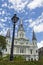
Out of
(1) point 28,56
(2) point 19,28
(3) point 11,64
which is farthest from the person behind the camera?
(2) point 19,28

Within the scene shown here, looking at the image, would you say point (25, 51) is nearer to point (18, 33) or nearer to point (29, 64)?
point (18, 33)

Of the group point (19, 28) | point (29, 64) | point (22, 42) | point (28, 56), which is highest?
point (19, 28)

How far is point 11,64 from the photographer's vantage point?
65.5 feet

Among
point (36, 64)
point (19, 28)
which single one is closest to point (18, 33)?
point (19, 28)

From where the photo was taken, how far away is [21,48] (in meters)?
109

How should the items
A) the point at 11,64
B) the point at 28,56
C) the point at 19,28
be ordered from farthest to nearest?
the point at 19,28
the point at 28,56
the point at 11,64

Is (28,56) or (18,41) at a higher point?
(18,41)

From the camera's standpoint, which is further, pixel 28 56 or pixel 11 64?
pixel 28 56

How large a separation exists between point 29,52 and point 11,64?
9022 centimetres

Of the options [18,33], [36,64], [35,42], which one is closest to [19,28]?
[18,33]

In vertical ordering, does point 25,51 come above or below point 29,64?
above

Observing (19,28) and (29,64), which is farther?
(19,28)

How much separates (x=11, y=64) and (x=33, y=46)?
92743mm

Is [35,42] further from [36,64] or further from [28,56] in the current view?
[36,64]
